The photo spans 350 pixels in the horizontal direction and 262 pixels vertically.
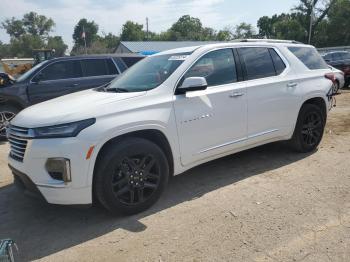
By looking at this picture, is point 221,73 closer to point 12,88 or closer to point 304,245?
point 304,245

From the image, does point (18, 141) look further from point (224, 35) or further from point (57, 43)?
point (57, 43)

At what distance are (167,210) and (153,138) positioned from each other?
82cm

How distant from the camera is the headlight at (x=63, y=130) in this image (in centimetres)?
356

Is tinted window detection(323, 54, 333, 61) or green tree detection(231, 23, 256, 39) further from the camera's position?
green tree detection(231, 23, 256, 39)

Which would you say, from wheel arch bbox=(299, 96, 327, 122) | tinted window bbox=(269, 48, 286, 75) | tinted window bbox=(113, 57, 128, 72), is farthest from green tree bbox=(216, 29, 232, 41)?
tinted window bbox=(269, 48, 286, 75)

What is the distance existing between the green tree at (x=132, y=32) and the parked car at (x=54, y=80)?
9669cm

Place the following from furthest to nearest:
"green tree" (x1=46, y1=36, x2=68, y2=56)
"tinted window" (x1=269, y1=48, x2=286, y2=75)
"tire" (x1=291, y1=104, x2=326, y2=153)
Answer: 1. "green tree" (x1=46, y1=36, x2=68, y2=56)
2. "tire" (x1=291, y1=104, x2=326, y2=153)
3. "tinted window" (x1=269, y1=48, x2=286, y2=75)

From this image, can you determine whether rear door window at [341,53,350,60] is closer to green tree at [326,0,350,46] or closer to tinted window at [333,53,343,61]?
tinted window at [333,53,343,61]

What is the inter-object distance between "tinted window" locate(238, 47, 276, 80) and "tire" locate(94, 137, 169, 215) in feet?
6.13

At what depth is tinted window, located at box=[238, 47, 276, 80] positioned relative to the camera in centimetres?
505

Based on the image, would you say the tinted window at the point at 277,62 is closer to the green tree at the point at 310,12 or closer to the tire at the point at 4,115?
the tire at the point at 4,115

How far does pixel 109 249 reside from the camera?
3.42 metres

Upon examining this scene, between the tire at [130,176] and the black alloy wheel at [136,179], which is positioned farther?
the black alloy wheel at [136,179]

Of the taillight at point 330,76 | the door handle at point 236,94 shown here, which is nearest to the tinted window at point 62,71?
the door handle at point 236,94
